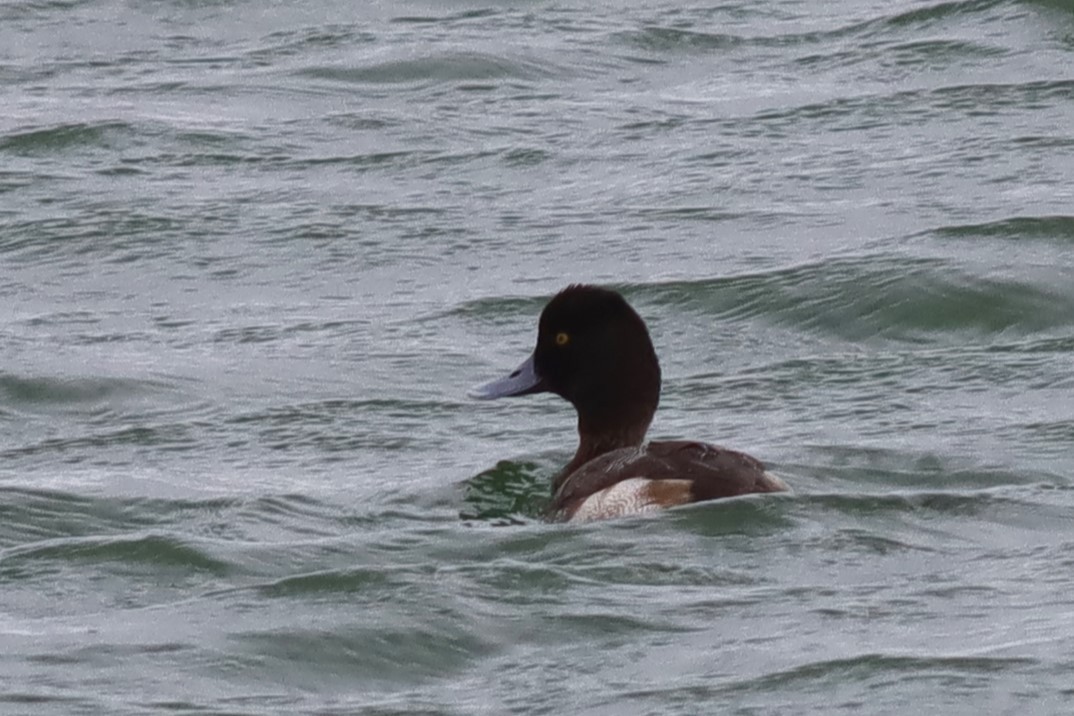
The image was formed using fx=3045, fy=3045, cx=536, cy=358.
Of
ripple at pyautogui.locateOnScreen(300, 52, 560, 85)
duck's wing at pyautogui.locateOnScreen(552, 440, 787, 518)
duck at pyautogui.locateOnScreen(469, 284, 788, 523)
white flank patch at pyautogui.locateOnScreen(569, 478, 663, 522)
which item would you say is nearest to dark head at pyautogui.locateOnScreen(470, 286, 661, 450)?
duck at pyautogui.locateOnScreen(469, 284, 788, 523)

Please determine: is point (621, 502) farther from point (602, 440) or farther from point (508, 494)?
point (602, 440)

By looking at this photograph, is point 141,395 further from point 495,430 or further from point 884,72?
point 884,72

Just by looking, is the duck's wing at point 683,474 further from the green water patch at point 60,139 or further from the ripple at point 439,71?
the ripple at point 439,71

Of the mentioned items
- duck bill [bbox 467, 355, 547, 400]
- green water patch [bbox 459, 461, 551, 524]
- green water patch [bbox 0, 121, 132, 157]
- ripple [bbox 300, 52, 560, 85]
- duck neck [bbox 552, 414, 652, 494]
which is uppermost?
ripple [bbox 300, 52, 560, 85]

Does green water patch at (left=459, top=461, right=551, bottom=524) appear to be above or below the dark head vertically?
below

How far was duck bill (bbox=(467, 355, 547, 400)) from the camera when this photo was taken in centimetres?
1028

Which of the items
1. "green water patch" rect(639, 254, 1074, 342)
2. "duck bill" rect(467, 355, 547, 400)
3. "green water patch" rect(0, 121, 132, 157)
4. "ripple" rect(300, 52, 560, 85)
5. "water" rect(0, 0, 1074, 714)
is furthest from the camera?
"ripple" rect(300, 52, 560, 85)

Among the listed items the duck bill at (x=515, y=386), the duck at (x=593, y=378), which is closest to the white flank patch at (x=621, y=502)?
the duck at (x=593, y=378)

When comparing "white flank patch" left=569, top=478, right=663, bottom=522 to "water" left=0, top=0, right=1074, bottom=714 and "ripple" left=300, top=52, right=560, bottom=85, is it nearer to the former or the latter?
"water" left=0, top=0, right=1074, bottom=714

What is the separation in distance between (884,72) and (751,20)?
4.66 feet

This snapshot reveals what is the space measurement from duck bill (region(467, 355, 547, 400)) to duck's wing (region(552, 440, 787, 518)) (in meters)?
0.88

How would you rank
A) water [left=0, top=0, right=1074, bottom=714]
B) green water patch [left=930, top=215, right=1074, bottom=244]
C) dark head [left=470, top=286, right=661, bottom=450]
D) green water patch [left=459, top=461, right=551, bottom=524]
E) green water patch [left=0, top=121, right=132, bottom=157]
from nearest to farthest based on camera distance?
water [left=0, top=0, right=1074, bottom=714], green water patch [left=459, top=461, right=551, bottom=524], dark head [left=470, top=286, right=661, bottom=450], green water patch [left=930, top=215, right=1074, bottom=244], green water patch [left=0, top=121, right=132, bottom=157]

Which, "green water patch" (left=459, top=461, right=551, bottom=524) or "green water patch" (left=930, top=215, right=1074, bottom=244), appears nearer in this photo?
"green water patch" (left=459, top=461, right=551, bottom=524)

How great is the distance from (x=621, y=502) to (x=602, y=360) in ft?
3.80
